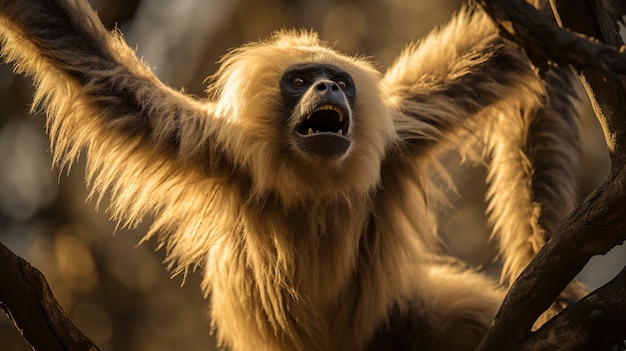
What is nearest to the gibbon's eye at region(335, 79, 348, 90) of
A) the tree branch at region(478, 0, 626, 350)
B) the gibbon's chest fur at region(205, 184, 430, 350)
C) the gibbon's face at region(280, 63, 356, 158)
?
the gibbon's face at region(280, 63, 356, 158)

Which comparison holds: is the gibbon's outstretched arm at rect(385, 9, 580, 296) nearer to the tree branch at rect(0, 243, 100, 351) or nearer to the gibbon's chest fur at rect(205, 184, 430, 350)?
the gibbon's chest fur at rect(205, 184, 430, 350)

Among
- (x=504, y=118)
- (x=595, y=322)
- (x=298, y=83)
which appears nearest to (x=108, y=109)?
(x=298, y=83)

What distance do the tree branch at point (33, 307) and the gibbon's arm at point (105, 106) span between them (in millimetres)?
1286

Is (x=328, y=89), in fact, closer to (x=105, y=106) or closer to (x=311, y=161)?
(x=311, y=161)

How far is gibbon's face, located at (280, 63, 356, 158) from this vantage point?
475 centimetres

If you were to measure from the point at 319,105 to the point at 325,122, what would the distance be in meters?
0.30

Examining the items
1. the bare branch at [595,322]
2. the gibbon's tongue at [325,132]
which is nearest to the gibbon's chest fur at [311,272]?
the gibbon's tongue at [325,132]

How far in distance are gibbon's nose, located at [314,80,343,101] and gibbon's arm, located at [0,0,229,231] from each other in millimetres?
668

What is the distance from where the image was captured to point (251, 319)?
523 cm

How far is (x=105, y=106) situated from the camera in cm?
483

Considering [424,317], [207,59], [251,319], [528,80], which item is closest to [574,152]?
[528,80]

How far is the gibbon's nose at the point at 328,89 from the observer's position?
4703 millimetres

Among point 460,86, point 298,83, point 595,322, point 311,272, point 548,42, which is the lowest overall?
point 595,322

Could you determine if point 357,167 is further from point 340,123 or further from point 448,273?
point 448,273
